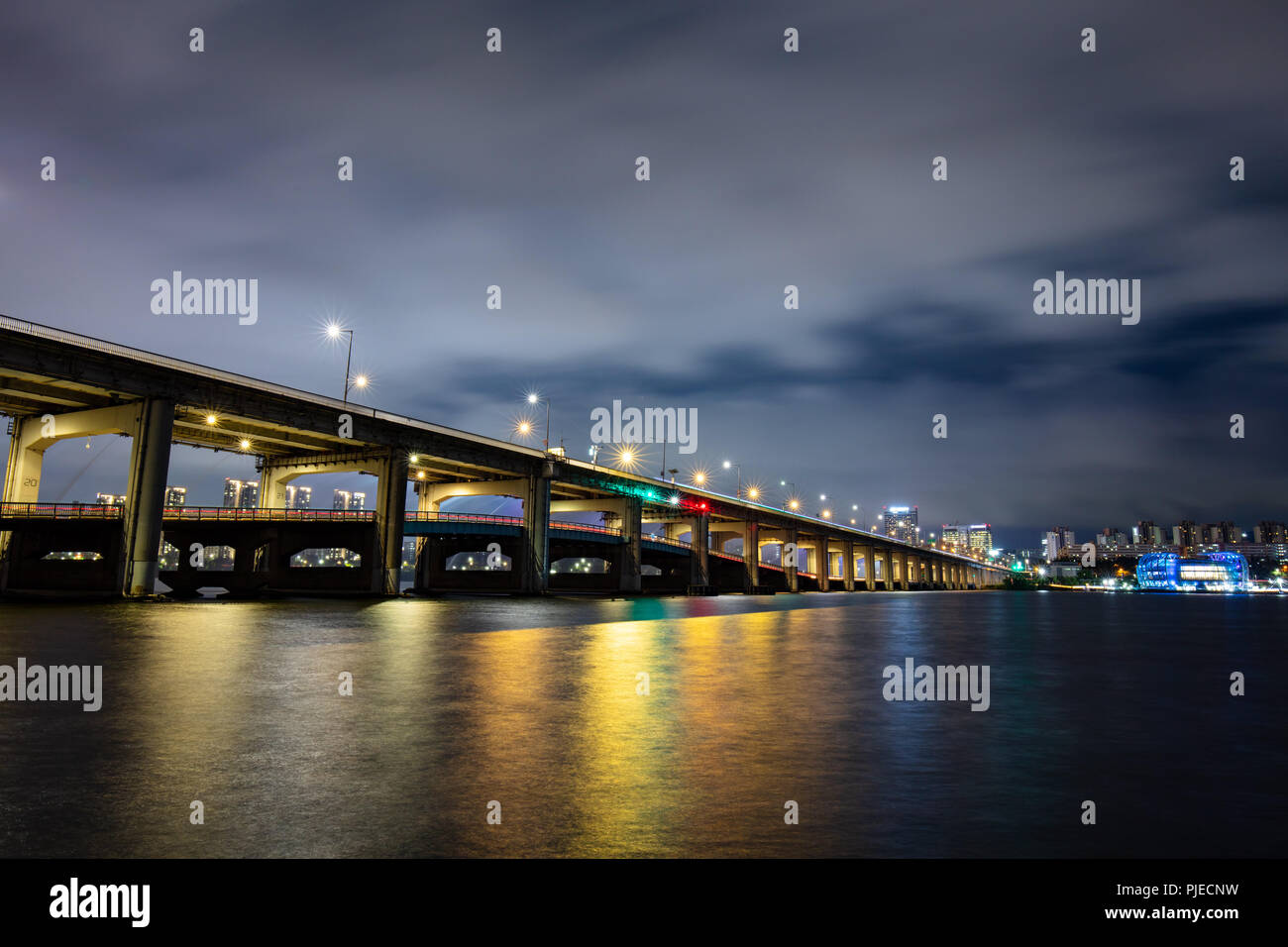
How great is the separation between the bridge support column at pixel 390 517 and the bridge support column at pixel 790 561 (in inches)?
3402

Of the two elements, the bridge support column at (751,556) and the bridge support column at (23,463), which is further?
the bridge support column at (751,556)

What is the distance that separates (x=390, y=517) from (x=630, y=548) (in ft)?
127

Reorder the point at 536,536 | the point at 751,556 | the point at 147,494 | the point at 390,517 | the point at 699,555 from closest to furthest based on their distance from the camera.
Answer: the point at 147,494, the point at 390,517, the point at 536,536, the point at 699,555, the point at 751,556

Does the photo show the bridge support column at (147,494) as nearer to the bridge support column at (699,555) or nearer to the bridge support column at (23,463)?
the bridge support column at (23,463)

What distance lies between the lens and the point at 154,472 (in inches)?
1955

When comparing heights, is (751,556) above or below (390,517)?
below

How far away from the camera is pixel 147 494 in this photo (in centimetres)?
4909

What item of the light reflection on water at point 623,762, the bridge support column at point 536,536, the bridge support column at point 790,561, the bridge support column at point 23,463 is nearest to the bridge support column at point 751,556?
the bridge support column at point 790,561

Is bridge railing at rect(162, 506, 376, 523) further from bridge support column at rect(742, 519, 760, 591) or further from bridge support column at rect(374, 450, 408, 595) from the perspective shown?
bridge support column at rect(742, 519, 760, 591)

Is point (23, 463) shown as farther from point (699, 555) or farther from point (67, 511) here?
point (699, 555)

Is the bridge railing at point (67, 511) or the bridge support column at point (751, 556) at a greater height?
the bridge railing at point (67, 511)

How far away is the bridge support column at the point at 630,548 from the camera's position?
3846 inches

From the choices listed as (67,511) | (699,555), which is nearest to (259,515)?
(67,511)
